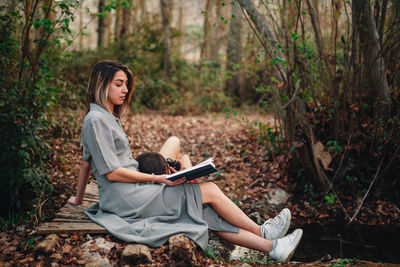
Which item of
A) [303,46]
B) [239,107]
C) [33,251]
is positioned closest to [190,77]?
[239,107]

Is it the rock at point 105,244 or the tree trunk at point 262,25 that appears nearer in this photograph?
the rock at point 105,244

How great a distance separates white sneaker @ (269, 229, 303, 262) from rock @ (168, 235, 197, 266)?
814 millimetres

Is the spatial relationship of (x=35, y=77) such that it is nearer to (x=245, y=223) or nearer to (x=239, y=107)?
(x=245, y=223)

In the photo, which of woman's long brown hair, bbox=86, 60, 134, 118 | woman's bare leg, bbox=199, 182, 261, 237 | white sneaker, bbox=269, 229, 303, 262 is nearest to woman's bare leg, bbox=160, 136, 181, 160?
woman's bare leg, bbox=199, 182, 261, 237

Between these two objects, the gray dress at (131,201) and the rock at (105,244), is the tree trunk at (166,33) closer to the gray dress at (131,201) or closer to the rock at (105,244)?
the gray dress at (131,201)

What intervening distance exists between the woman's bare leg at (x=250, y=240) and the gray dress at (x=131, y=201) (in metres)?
0.06

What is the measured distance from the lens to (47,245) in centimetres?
268

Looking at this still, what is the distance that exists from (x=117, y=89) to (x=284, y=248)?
84.7 inches

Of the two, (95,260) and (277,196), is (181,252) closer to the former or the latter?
(95,260)

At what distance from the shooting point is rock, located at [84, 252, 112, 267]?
2.62m

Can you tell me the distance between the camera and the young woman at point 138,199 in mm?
2826

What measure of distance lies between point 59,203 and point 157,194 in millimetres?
2105

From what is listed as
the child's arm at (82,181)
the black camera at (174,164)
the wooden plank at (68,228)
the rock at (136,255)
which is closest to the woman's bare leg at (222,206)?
the black camera at (174,164)

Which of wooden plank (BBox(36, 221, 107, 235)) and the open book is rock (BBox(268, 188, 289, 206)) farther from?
wooden plank (BBox(36, 221, 107, 235))
